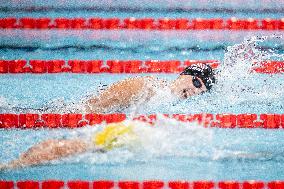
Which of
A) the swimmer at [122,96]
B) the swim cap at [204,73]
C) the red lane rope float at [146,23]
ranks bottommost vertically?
the swimmer at [122,96]

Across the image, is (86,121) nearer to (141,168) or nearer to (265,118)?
(141,168)

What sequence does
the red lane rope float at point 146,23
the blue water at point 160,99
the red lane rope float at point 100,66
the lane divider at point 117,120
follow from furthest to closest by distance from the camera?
the red lane rope float at point 146,23 → the red lane rope float at point 100,66 → the lane divider at point 117,120 → the blue water at point 160,99

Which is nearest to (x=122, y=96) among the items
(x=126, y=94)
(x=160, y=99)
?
(x=126, y=94)

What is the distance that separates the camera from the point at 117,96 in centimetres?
388

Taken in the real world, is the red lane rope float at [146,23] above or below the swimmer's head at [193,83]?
above

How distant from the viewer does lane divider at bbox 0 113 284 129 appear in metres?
3.84

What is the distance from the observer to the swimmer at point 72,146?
9.97ft

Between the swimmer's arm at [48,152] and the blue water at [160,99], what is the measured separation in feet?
0.16

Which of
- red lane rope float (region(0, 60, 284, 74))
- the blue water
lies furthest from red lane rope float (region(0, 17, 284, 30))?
red lane rope float (region(0, 60, 284, 74))

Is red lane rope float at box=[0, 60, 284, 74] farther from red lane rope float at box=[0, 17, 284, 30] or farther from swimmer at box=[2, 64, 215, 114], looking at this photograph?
swimmer at box=[2, 64, 215, 114]

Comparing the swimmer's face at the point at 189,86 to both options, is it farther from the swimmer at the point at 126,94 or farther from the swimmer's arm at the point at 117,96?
the swimmer's arm at the point at 117,96

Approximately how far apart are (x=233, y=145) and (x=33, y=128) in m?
1.54

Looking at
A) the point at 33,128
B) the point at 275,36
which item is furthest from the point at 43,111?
the point at 275,36

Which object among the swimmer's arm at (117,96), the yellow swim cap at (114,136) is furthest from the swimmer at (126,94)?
the yellow swim cap at (114,136)
